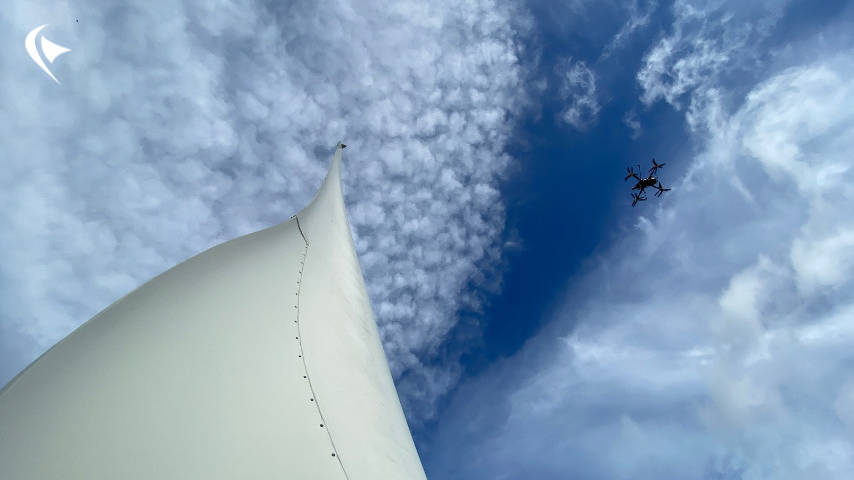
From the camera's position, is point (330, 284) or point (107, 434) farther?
point (330, 284)

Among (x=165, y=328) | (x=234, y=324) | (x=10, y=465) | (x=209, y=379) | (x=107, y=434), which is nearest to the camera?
(x=10, y=465)

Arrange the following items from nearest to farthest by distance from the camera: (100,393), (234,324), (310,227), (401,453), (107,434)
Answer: (107,434)
(100,393)
(234,324)
(401,453)
(310,227)

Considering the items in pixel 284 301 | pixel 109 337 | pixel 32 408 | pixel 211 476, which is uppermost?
pixel 284 301

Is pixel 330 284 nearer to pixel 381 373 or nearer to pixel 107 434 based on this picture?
pixel 381 373

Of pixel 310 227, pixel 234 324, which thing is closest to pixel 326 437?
pixel 234 324

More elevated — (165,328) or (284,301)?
(284,301)

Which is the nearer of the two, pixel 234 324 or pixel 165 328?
pixel 165 328

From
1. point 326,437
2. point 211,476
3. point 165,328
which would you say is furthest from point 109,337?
point 326,437

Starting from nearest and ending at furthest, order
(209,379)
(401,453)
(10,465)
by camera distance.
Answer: (10,465)
(209,379)
(401,453)

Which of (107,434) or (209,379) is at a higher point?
(209,379)

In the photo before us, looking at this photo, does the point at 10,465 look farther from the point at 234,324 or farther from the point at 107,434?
the point at 234,324
